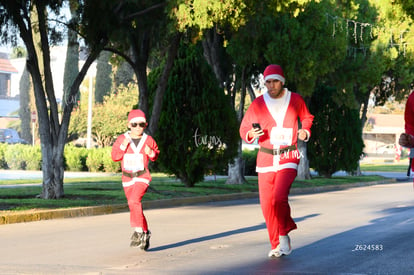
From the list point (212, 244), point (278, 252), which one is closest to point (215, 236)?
point (212, 244)

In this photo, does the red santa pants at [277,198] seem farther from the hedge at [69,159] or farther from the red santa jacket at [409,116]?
the hedge at [69,159]

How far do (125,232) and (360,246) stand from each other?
4.06 meters

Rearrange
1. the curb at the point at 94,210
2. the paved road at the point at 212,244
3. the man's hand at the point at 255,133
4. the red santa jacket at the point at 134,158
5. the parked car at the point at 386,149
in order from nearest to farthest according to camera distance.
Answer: the paved road at the point at 212,244
the man's hand at the point at 255,133
the red santa jacket at the point at 134,158
the curb at the point at 94,210
the parked car at the point at 386,149

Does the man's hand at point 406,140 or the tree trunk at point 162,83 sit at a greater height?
the tree trunk at point 162,83

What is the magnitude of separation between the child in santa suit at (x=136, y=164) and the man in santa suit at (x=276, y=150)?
1.52 m

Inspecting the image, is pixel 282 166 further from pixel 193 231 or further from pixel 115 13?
pixel 115 13

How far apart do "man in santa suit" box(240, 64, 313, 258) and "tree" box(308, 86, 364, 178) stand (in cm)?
2767

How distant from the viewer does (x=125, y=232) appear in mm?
14414

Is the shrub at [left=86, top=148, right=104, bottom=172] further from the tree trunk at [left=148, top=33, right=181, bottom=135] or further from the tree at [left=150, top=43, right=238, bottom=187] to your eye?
the tree trunk at [left=148, top=33, right=181, bottom=135]

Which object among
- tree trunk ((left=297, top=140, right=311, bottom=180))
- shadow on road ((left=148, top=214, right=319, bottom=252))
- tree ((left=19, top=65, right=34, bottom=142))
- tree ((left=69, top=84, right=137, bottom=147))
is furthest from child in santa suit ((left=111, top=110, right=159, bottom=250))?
tree ((left=19, top=65, right=34, bottom=142))

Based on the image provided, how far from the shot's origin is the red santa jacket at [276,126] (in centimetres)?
1044

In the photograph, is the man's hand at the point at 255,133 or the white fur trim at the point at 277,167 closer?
the man's hand at the point at 255,133

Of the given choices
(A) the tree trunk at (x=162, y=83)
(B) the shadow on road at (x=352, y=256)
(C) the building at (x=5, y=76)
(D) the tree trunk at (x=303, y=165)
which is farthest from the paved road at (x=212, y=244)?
(C) the building at (x=5, y=76)

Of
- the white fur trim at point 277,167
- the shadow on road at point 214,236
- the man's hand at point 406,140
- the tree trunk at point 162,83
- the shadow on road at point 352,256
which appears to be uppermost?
the tree trunk at point 162,83
